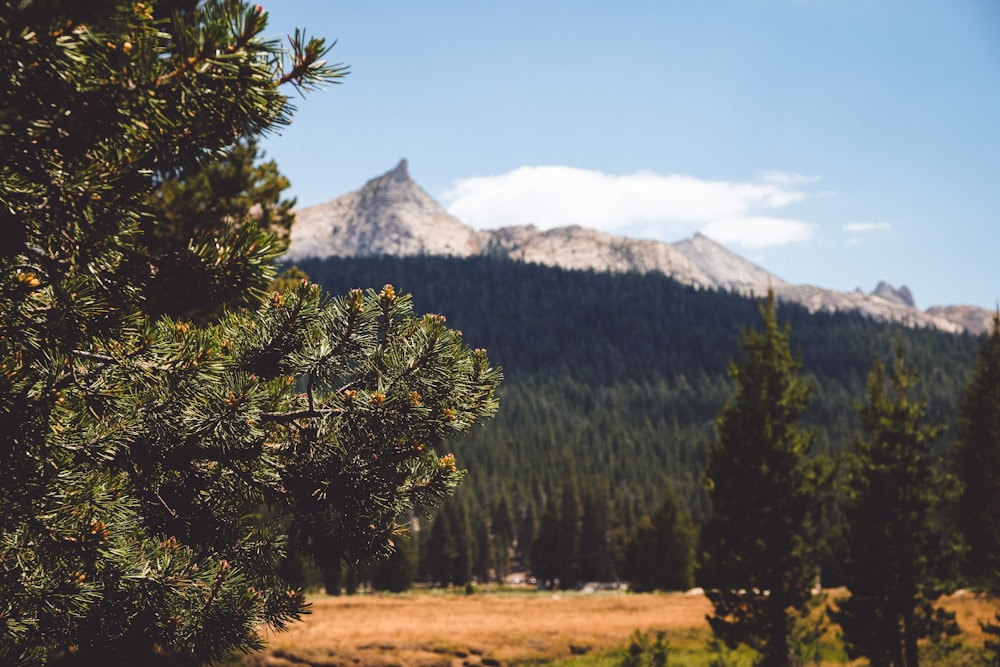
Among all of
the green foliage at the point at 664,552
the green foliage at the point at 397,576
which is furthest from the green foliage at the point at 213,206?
the green foliage at the point at 397,576

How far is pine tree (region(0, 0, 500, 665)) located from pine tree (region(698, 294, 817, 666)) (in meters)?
16.4

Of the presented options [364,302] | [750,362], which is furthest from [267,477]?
[750,362]

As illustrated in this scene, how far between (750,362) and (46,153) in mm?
19274

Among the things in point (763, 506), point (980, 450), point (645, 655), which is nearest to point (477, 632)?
point (645, 655)

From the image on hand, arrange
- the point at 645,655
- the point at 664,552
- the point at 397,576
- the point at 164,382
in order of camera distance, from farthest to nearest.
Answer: the point at 397,576 < the point at 664,552 < the point at 645,655 < the point at 164,382

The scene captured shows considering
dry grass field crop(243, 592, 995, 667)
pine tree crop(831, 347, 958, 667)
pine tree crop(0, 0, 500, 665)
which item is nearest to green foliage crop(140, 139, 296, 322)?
pine tree crop(0, 0, 500, 665)

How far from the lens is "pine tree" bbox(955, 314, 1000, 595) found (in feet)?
118

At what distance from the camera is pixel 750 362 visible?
781 inches

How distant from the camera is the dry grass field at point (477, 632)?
23.8 meters

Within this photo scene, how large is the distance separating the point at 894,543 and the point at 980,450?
109 feet

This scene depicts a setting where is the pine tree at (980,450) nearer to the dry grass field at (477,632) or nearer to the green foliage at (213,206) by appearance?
the dry grass field at (477,632)

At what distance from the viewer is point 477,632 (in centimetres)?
2791

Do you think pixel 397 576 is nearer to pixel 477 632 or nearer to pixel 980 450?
pixel 477 632

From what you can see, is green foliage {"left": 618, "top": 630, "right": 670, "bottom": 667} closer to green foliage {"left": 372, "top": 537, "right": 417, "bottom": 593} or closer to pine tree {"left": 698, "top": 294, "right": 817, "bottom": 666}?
pine tree {"left": 698, "top": 294, "right": 817, "bottom": 666}
